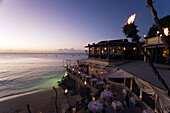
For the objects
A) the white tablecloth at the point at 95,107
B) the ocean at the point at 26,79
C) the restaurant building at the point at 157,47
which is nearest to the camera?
the white tablecloth at the point at 95,107

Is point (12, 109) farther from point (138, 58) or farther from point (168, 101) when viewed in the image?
point (138, 58)

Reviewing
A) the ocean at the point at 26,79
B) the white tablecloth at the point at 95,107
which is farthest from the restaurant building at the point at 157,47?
the ocean at the point at 26,79

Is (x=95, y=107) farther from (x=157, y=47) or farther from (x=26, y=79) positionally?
(x=26, y=79)

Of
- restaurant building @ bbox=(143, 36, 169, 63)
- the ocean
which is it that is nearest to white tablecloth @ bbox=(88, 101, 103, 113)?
restaurant building @ bbox=(143, 36, 169, 63)

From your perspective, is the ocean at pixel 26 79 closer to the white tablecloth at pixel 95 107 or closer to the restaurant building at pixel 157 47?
the white tablecloth at pixel 95 107

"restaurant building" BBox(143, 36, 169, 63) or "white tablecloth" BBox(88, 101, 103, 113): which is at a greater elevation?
"restaurant building" BBox(143, 36, 169, 63)

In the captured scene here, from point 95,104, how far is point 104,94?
1839mm

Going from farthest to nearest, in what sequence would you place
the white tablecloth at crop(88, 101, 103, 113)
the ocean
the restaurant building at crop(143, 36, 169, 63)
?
the ocean
the restaurant building at crop(143, 36, 169, 63)
the white tablecloth at crop(88, 101, 103, 113)

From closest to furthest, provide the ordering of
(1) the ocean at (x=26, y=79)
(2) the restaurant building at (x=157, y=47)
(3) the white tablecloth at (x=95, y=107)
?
1. (3) the white tablecloth at (x=95, y=107)
2. (2) the restaurant building at (x=157, y=47)
3. (1) the ocean at (x=26, y=79)

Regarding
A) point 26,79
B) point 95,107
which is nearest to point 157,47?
point 95,107

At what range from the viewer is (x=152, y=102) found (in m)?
6.82

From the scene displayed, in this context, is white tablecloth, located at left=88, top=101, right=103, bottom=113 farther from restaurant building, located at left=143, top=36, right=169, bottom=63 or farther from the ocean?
the ocean

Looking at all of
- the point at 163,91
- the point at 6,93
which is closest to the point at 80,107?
the point at 163,91

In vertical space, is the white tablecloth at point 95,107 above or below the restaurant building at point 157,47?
below
